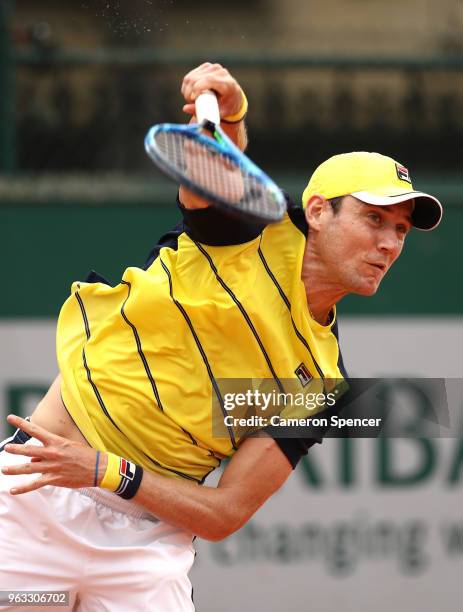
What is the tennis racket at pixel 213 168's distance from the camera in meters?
2.82

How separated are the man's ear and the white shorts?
37.3 inches

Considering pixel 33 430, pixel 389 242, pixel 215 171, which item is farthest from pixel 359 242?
pixel 33 430

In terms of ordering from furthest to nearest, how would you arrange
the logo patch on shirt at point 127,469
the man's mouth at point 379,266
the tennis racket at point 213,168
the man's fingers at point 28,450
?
the man's mouth at point 379,266, the logo patch on shirt at point 127,469, the man's fingers at point 28,450, the tennis racket at point 213,168

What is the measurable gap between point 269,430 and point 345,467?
2.36m

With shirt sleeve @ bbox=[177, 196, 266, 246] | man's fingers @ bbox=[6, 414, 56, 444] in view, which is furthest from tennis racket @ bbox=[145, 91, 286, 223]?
man's fingers @ bbox=[6, 414, 56, 444]

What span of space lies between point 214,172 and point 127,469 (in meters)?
0.84

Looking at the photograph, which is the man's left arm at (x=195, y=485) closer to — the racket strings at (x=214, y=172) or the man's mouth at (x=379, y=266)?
the man's mouth at (x=379, y=266)

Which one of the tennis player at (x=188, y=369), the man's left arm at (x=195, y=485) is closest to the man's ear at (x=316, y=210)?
the tennis player at (x=188, y=369)

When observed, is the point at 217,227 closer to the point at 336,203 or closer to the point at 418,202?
the point at 336,203

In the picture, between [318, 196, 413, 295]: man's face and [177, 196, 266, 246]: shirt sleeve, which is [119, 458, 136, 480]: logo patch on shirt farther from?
[318, 196, 413, 295]: man's face

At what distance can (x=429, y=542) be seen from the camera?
5.66 meters

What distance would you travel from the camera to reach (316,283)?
132 inches

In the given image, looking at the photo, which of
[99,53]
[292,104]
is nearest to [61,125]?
[99,53]

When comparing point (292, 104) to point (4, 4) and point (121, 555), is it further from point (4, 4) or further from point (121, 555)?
point (121, 555)
